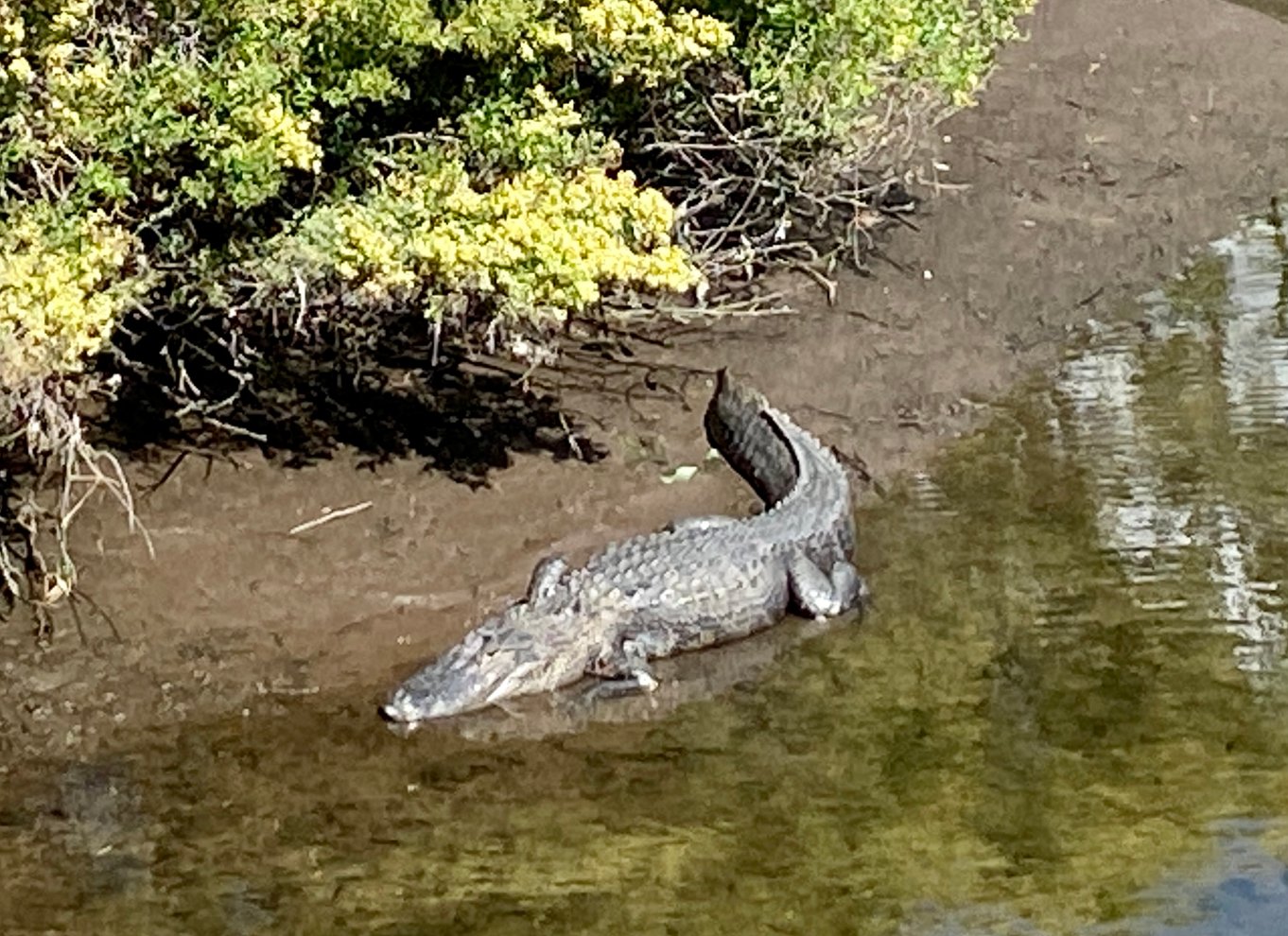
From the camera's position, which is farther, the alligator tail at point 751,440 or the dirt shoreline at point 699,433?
the alligator tail at point 751,440

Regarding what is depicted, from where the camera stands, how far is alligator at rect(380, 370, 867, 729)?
556 centimetres

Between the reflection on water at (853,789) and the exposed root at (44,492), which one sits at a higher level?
the exposed root at (44,492)

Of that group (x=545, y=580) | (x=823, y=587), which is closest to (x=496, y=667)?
(x=545, y=580)

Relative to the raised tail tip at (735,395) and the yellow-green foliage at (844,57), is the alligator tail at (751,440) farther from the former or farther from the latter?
the yellow-green foliage at (844,57)

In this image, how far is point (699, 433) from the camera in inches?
284

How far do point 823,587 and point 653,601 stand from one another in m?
0.54

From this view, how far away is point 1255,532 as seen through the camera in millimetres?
6273

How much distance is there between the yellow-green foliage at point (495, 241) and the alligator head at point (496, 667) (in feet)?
3.16

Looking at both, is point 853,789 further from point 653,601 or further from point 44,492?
point 44,492

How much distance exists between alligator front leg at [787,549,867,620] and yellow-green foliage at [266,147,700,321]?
0.98 meters

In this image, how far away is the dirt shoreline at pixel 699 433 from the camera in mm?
5785

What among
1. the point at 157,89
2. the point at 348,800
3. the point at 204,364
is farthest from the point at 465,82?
the point at 348,800

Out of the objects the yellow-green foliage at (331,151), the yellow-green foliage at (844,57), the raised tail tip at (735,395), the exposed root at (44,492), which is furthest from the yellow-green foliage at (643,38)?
the exposed root at (44,492)

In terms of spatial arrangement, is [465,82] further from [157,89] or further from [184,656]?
[184,656]
